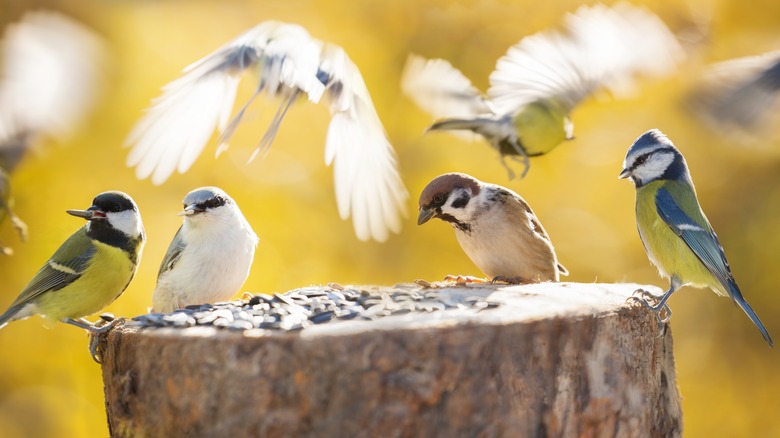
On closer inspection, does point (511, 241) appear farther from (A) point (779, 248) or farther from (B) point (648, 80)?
(A) point (779, 248)

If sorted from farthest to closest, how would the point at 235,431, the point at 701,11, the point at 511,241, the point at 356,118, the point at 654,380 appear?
the point at 701,11
the point at 511,241
the point at 356,118
the point at 654,380
the point at 235,431

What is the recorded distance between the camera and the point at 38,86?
13.6 ft

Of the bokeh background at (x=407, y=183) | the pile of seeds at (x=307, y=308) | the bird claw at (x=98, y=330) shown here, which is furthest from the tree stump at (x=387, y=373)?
the bokeh background at (x=407, y=183)

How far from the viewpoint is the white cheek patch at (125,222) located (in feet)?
11.0

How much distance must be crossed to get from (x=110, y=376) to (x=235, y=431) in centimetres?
59

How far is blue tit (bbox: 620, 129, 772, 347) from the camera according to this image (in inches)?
125

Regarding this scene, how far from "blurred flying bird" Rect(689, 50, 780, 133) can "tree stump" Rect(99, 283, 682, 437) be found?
144cm

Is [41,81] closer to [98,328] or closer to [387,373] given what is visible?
[98,328]

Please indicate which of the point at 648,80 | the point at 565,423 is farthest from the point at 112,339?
the point at 648,80

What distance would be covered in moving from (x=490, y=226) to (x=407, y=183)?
2127 millimetres

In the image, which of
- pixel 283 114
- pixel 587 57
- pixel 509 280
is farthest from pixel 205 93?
pixel 587 57

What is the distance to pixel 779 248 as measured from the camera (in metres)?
5.41

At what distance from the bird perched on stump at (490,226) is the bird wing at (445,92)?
53 centimetres

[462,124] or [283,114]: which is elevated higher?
[462,124]
